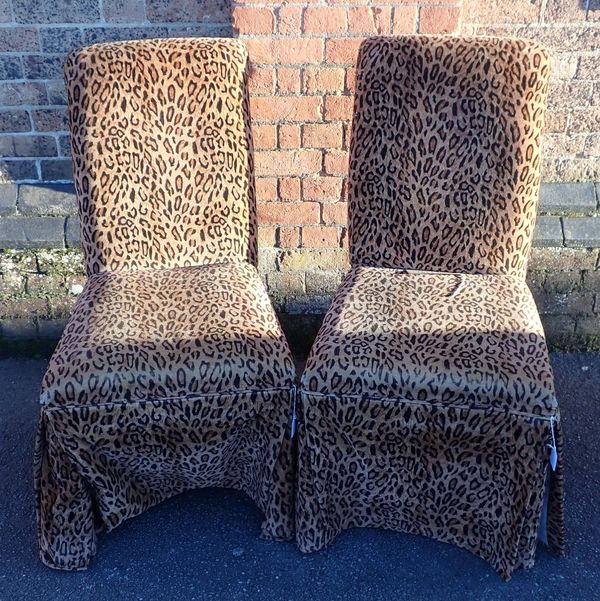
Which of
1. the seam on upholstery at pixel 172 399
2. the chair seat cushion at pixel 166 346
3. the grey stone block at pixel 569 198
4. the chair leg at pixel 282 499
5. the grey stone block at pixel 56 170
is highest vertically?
the grey stone block at pixel 56 170

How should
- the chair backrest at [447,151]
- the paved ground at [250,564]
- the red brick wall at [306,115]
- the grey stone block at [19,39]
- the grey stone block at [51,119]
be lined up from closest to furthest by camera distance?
the paved ground at [250,564] → the chair backrest at [447,151] → the red brick wall at [306,115] → the grey stone block at [19,39] → the grey stone block at [51,119]

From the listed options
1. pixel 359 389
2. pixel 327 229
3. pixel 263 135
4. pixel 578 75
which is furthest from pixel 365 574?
pixel 578 75

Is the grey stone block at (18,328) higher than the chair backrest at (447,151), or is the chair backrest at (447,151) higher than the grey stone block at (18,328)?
the chair backrest at (447,151)

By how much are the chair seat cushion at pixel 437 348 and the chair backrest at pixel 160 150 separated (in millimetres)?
481

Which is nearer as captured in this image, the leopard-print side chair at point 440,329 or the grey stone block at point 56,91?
the leopard-print side chair at point 440,329

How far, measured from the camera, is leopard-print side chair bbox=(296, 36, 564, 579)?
5.21ft

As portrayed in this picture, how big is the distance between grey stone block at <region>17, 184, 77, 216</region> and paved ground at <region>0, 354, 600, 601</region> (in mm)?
940

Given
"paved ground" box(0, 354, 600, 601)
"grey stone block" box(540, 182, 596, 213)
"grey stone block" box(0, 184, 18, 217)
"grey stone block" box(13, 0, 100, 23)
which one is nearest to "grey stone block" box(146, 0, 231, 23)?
"grey stone block" box(13, 0, 100, 23)

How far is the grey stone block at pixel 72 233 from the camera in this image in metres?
2.39

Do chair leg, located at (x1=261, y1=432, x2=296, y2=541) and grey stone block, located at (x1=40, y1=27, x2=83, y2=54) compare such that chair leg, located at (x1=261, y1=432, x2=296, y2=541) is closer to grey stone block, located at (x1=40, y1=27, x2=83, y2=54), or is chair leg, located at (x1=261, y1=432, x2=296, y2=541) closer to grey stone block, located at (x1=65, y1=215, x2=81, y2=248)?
grey stone block, located at (x1=65, y1=215, x2=81, y2=248)

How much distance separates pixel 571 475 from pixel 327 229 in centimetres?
110

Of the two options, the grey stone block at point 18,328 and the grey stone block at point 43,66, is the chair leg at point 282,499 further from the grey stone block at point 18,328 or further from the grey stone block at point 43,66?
the grey stone block at point 43,66

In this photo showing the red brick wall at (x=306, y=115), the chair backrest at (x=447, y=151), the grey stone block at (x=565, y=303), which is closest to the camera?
the chair backrest at (x=447, y=151)

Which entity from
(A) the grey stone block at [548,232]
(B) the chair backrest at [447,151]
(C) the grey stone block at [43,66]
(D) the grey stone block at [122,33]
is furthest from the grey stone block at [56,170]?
(A) the grey stone block at [548,232]
